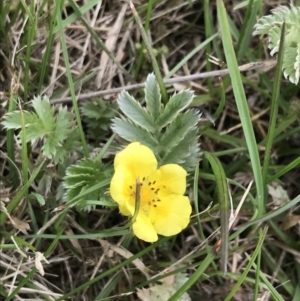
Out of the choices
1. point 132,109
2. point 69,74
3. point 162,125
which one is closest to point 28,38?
point 69,74

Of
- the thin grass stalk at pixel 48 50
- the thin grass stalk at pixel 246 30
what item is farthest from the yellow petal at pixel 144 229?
the thin grass stalk at pixel 246 30

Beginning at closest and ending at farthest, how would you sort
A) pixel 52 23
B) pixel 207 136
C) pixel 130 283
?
1. pixel 52 23
2. pixel 130 283
3. pixel 207 136

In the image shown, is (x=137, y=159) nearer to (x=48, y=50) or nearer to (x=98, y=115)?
(x=98, y=115)

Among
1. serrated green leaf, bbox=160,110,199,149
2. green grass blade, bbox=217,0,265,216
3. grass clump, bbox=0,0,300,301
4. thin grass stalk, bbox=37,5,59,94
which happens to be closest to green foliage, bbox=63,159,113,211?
grass clump, bbox=0,0,300,301

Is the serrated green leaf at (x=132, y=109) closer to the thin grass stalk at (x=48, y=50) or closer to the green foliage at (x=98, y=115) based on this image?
the green foliage at (x=98, y=115)

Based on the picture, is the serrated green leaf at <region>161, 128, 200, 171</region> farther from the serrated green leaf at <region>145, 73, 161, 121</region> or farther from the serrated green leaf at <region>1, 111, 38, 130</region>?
the serrated green leaf at <region>1, 111, 38, 130</region>

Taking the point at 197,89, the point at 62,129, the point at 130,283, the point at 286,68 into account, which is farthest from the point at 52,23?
the point at 130,283

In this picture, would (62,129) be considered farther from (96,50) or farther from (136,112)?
(96,50)
